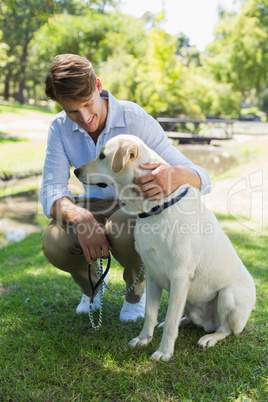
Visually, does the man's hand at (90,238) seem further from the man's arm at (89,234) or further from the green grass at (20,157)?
the green grass at (20,157)

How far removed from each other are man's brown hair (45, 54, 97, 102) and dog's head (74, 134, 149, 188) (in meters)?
0.36

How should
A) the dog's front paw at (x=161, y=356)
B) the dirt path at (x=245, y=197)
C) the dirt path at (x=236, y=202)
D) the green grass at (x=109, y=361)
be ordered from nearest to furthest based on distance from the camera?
1. the green grass at (x=109, y=361)
2. the dog's front paw at (x=161, y=356)
3. the dirt path at (x=245, y=197)
4. the dirt path at (x=236, y=202)

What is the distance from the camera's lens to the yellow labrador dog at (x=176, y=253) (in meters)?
2.15

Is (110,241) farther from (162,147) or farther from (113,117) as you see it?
(113,117)

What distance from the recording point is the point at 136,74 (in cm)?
1525

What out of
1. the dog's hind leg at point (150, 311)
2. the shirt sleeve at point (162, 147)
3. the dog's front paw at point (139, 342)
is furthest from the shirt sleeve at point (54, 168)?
the dog's front paw at point (139, 342)

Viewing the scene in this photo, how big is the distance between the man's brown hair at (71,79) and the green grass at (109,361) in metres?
1.58

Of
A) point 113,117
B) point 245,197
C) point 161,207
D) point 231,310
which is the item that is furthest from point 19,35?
point 231,310

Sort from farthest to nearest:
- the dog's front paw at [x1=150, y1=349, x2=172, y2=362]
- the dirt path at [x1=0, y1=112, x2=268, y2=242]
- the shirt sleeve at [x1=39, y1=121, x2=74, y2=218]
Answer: the dirt path at [x1=0, y1=112, x2=268, y2=242] < the shirt sleeve at [x1=39, y1=121, x2=74, y2=218] < the dog's front paw at [x1=150, y1=349, x2=172, y2=362]

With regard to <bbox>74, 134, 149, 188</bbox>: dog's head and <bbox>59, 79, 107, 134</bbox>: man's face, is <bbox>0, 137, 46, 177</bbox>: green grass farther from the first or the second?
<bbox>74, 134, 149, 188</bbox>: dog's head

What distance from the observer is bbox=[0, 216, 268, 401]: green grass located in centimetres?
197

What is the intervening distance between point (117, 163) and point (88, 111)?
1.81 ft

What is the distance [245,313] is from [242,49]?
30.5 metres

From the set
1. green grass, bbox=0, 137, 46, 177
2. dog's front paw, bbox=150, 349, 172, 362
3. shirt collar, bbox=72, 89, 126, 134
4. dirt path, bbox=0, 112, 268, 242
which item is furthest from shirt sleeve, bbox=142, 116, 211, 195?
green grass, bbox=0, 137, 46, 177
